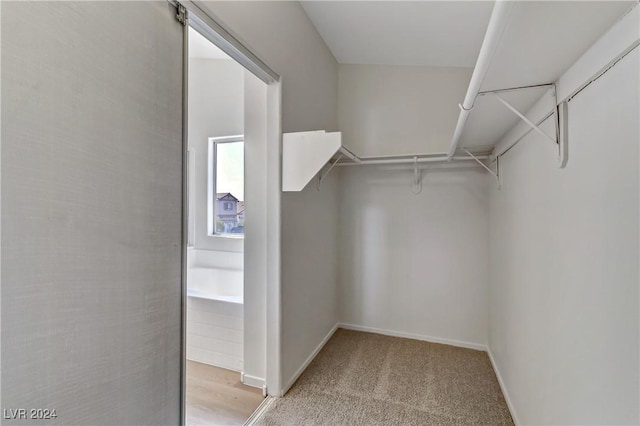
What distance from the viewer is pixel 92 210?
86cm

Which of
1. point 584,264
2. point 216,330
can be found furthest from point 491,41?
point 216,330

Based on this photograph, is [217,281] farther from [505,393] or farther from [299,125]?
[505,393]

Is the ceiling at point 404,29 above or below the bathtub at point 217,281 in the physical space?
above

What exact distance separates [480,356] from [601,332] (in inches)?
78.7

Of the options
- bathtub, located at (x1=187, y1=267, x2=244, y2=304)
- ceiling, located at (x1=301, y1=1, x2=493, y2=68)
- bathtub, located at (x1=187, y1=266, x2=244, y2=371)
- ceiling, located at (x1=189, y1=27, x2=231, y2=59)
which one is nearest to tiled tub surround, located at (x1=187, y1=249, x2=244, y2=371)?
bathtub, located at (x1=187, y1=266, x2=244, y2=371)

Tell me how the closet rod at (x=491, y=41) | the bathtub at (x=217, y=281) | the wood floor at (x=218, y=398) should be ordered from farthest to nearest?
1. the bathtub at (x=217, y=281)
2. the wood floor at (x=218, y=398)
3. the closet rod at (x=491, y=41)

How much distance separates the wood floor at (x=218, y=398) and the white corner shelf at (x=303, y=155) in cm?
147

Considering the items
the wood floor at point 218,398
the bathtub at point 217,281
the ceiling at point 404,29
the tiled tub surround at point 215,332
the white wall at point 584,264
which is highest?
the ceiling at point 404,29

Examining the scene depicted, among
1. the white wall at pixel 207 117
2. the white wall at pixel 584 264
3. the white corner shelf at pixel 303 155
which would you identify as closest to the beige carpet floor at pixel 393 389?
the white wall at pixel 584 264

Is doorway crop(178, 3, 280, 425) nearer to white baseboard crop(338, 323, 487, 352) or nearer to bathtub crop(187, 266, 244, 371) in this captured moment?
bathtub crop(187, 266, 244, 371)

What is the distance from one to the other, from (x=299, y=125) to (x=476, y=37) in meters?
1.52

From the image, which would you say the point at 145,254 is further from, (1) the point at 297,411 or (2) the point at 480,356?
(2) the point at 480,356

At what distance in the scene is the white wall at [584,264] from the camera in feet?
2.50

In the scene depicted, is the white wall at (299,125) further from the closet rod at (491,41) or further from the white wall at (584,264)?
the white wall at (584,264)
